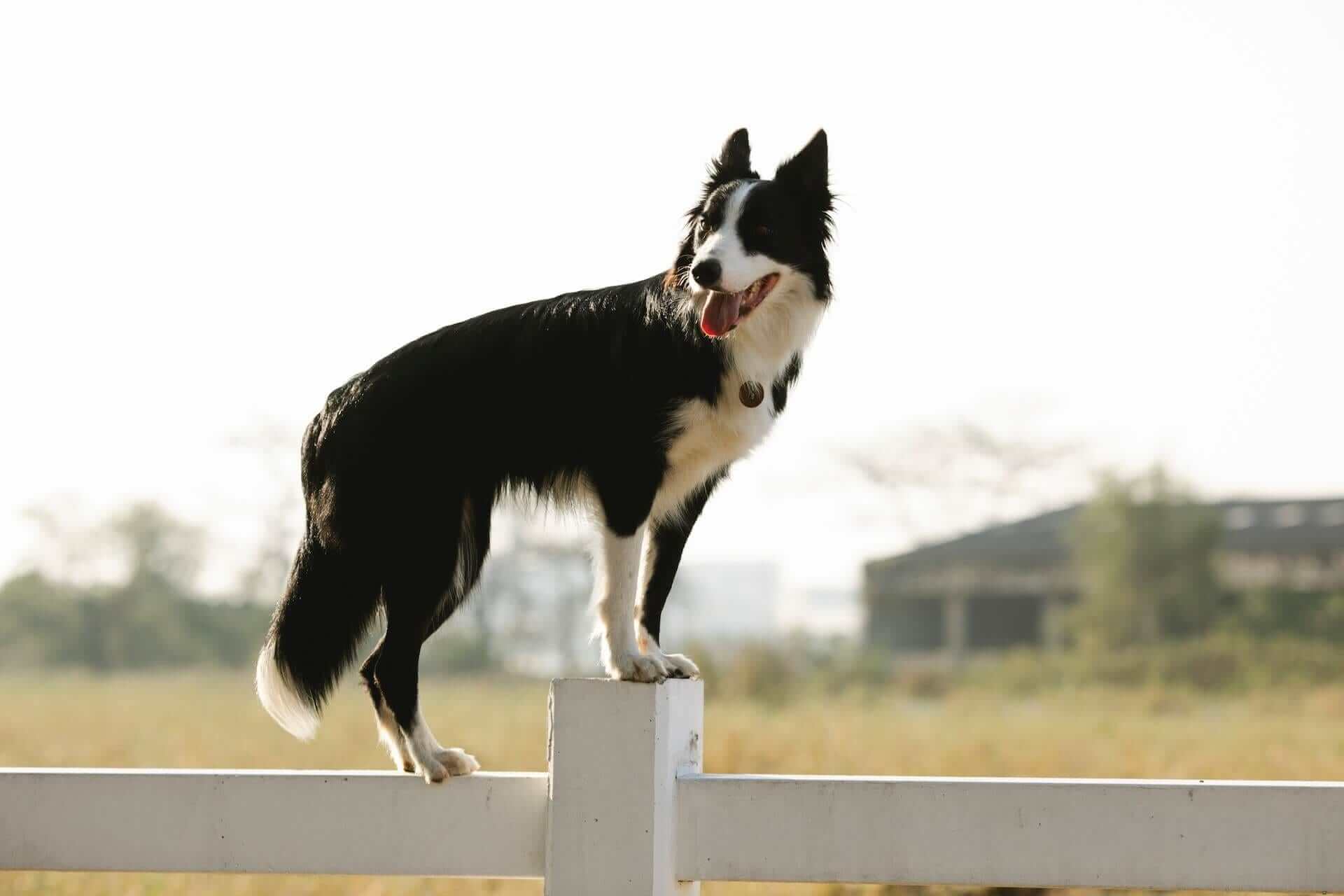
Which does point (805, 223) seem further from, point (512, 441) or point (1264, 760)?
point (1264, 760)

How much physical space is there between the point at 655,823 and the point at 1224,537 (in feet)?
105

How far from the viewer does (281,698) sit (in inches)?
139

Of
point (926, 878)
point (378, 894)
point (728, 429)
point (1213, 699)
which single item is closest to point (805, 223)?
point (728, 429)

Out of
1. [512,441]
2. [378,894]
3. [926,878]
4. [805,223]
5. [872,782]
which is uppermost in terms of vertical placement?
[805,223]

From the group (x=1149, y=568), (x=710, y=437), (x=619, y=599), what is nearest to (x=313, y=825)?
(x=619, y=599)

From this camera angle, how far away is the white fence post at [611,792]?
2.64 meters

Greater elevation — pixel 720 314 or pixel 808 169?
pixel 808 169

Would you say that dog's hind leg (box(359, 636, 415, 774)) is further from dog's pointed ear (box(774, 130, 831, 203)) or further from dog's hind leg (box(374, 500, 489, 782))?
dog's pointed ear (box(774, 130, 831, 203))

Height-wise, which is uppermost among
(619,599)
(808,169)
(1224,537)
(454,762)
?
(1224,537)

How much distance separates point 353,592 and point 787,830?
136cm

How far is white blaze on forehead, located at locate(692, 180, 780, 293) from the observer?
3.38 m

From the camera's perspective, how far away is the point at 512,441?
3494 millimetres

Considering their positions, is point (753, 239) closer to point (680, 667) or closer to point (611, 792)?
point (680, 667)

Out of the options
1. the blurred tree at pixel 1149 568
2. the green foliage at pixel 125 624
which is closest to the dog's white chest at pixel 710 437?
the green foliage at pixel 125 624
